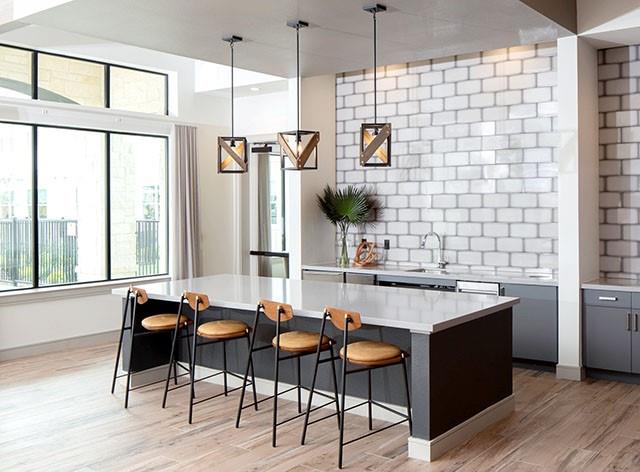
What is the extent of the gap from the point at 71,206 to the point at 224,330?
3449mm

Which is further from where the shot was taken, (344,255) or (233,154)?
(344,255)

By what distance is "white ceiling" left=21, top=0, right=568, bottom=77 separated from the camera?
4.75 meters

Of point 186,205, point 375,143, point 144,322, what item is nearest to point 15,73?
point 186,205

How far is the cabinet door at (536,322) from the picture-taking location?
591 centimetres

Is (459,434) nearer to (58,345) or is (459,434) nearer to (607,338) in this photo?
(607,338)

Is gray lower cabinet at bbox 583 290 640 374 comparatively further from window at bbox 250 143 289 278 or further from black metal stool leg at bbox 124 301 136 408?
window at bbox 250 143 289 278

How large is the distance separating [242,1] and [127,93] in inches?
143

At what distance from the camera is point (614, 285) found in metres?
5.62

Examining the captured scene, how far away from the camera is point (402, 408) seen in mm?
4629

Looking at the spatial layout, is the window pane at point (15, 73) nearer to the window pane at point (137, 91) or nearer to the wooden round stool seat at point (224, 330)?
the window pane at point (137, 91)

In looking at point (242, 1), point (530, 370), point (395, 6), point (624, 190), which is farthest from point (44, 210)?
point (624, 190)

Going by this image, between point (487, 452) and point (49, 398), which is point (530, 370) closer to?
point (487, 452)

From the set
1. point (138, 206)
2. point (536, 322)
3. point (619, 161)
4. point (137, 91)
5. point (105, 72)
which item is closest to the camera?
point (536, 322)

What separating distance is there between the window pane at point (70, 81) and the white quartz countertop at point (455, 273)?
302 centimetres
